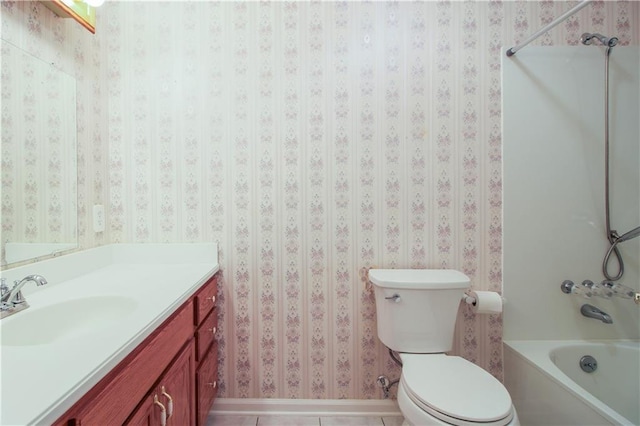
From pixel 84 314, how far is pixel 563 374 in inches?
75.5

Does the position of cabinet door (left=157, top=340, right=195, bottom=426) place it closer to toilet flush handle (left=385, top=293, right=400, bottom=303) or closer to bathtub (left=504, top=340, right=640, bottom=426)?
toilet flush handle (left=385, top=293, right=400, bottom=303)

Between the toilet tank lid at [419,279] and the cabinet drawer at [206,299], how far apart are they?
2.55 feet

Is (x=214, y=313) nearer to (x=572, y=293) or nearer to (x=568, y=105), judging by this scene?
(x=572, y=293)

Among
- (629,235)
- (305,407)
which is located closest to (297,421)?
(305,407)

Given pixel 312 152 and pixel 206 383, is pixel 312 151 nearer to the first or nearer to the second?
pixel 312 152

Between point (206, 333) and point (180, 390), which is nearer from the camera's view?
point (180, 390)

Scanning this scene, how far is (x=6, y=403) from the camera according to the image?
0.52 m

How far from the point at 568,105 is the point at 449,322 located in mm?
1309

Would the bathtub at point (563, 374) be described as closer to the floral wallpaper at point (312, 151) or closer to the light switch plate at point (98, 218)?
the floral wallpaper at point (312, 151)

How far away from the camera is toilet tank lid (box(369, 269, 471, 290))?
4.81ft

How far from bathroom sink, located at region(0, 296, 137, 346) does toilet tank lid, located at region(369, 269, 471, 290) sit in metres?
1.03

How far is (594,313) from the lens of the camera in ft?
5.33

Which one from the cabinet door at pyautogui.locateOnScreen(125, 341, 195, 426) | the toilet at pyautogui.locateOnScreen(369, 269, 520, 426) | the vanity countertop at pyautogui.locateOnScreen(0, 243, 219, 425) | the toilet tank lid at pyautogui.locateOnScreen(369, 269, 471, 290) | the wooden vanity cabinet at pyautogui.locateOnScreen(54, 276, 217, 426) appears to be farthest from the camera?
the toilet tank lid at pyautogui.locateOnScreen(369, 269, 471, 290)

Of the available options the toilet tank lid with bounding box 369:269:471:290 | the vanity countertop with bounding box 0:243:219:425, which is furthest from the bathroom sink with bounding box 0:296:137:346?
the toilet tank lid with bounding box 369:269:471:290
